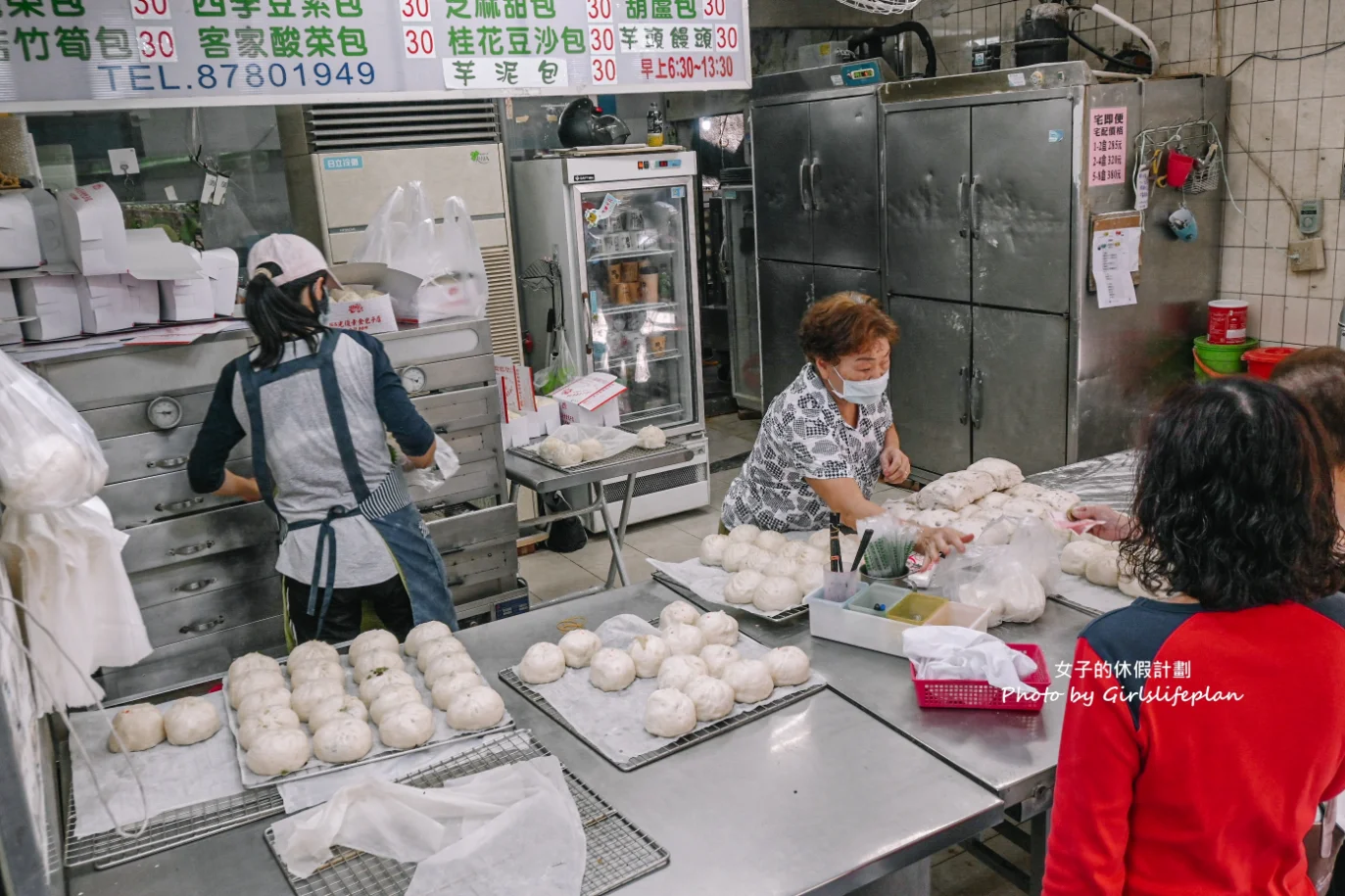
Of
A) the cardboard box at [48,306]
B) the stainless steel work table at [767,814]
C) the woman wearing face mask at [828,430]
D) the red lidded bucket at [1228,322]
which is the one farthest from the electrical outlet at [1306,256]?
the cardboard box at [48,306]

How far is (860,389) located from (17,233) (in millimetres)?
2444

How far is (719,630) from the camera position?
7.29 feet

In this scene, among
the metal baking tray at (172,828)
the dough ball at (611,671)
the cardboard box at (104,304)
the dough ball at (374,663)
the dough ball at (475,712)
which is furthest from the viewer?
the cardboard box at (104,304)

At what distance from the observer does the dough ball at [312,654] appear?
7.27 ft

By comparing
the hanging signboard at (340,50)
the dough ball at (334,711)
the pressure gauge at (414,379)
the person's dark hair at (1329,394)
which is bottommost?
the dough ball at (334,711)

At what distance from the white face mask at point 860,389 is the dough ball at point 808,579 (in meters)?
0.67

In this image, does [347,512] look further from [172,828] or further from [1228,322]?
[1228,322]

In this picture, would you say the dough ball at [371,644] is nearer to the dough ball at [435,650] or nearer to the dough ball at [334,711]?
the dough ball at [435,650]

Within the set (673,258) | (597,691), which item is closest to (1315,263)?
(673,258)

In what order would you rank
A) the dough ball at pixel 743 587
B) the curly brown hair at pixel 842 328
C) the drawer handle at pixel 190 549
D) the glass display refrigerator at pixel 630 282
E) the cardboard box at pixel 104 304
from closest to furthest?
the dough ball at pixel 743 587, the curly brown hair at pixel 842 328, the cardboard box at pixel 104 304, the drawer handle at pixel 190 549, the glass display refrigerator at pixel 630 282

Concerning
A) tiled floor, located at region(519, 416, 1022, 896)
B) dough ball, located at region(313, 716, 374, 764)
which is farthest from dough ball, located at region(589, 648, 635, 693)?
tiled floor, located at region(519, 416, 1022, 896)

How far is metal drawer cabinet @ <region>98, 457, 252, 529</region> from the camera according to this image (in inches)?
129

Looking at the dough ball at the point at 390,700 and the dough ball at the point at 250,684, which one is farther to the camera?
the dough ball at the point at 250,684

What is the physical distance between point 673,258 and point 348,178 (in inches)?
72.9
